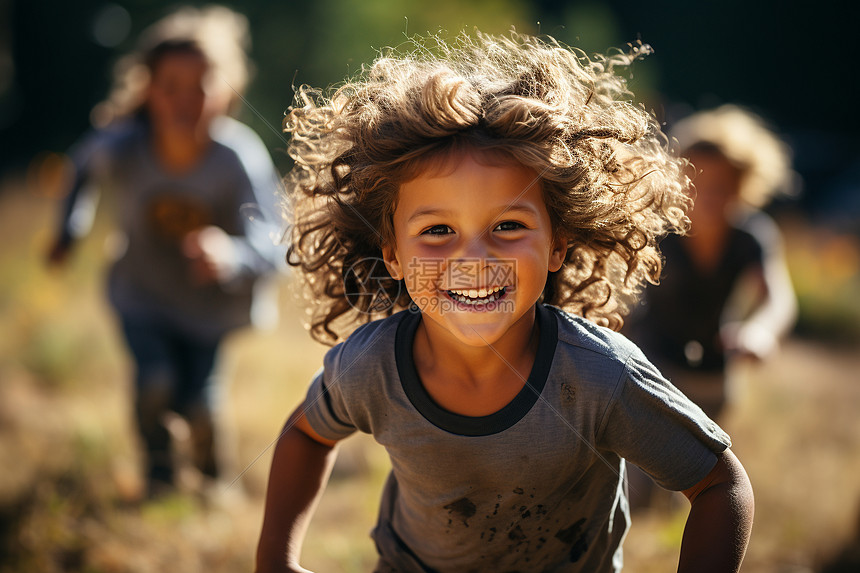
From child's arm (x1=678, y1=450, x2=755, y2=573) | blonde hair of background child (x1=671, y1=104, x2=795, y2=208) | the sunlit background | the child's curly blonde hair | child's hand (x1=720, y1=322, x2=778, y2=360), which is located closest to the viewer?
child's arm (x1=678, y1=450, x2=755, y2=573)

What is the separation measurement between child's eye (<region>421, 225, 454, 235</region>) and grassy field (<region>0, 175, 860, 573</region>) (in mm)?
1732

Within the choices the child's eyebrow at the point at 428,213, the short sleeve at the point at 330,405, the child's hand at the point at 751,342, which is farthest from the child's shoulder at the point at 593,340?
the child's hand at the point at 751,342

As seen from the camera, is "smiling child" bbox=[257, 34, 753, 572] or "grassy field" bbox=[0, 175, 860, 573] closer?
"smiling child" bbox=[257, 34, 753, 572]

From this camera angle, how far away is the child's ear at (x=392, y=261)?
1.95 m

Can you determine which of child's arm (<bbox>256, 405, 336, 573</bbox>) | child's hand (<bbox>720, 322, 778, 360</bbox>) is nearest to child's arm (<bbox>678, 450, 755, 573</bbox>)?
child's arm (<bbox>256, 405, 336, 573</bbox>)

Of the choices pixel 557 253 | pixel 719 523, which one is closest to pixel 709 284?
pixel 557 253

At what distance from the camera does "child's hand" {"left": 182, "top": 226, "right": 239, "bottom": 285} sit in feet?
10.9

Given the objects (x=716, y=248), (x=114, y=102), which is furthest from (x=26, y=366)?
(x=716, y=248)

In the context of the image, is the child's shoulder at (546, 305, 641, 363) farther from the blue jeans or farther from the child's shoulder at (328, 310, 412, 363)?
the blue jeans

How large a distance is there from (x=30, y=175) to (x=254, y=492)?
8248 mm

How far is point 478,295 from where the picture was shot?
5.55 feet

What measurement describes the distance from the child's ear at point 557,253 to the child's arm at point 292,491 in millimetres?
693

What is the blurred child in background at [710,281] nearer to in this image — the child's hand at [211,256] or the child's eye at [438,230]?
the child's hand at [211,256]

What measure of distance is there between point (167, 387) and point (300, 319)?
1570 millimetres
